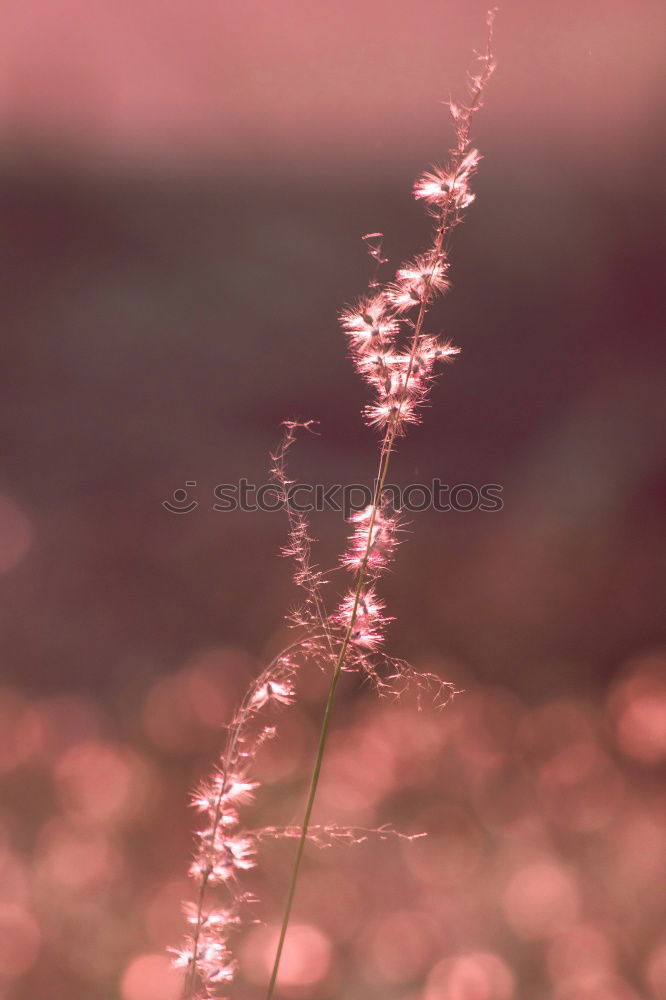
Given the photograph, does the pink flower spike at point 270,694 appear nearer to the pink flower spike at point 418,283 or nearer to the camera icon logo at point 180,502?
the pink flower spike at point 418,283

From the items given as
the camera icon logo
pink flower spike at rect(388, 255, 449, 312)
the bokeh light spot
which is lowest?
the bokeh light spot

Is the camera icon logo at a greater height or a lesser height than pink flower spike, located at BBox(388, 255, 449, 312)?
greater

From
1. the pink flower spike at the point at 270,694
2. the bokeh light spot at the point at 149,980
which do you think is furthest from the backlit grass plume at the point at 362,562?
the bokeh light spot at the point at 149,980

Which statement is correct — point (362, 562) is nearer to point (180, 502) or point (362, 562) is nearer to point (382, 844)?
A: point (382, 844)

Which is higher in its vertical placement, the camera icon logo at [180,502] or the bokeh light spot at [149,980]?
the camera icon logo at [180,502]

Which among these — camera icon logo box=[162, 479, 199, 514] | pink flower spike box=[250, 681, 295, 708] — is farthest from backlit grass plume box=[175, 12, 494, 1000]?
camera icon logo box=[162, 479, 199, 514]

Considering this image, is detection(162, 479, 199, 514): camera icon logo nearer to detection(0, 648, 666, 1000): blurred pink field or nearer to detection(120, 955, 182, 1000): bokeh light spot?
detection(0, 648, 666, 1000): blurred pink field

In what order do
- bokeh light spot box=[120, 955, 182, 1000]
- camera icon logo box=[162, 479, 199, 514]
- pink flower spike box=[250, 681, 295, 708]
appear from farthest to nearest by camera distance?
camera icon logo box=[162, 479, 199, 514]
bokeh light spot box=[120, 955, 182, 1000]
pink flower spike box=[250, 681, 295, 708]

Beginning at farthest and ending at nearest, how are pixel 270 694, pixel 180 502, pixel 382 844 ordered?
pixel 180 502, pixel 382 844, pixel 270 694

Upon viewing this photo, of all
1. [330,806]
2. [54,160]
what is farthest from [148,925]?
[54,160]

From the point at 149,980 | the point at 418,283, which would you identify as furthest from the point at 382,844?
the point at 418,283

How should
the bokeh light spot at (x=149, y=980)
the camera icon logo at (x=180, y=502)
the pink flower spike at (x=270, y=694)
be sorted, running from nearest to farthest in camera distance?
the pink flower spike at (x=270, y=694) → the bokeh light spot at (x=149, y=980) → the camera icon logo at (x=180, y=502)
